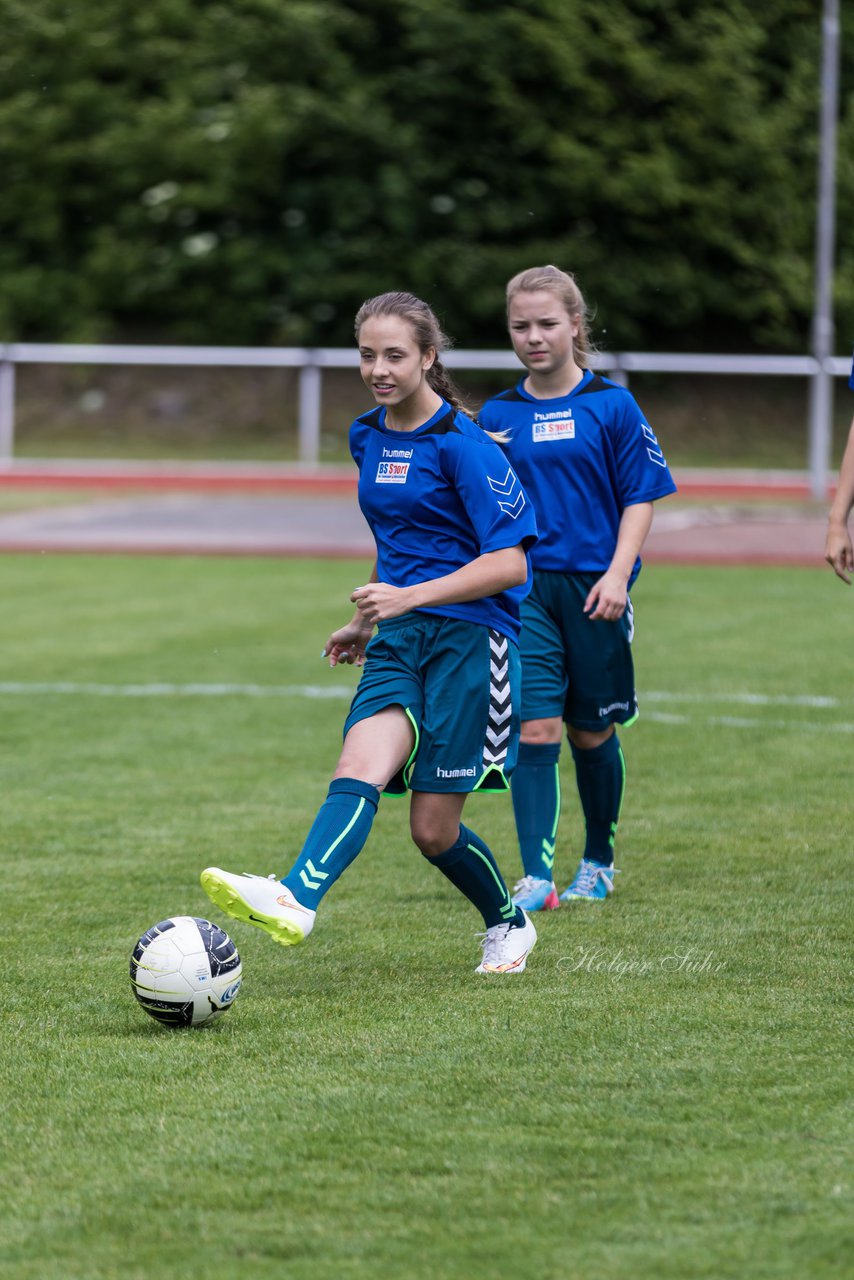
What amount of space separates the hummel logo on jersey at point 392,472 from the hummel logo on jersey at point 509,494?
0.73 ft

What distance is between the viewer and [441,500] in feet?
15.3

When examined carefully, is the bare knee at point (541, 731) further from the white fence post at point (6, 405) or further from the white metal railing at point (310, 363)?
the white fence post at point (6, 405)

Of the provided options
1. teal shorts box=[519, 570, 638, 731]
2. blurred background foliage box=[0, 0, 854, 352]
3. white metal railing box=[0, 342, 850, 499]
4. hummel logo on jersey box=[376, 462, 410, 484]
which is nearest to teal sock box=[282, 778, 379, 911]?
hummel logo on jersey box=[376, 462, 410, 484]

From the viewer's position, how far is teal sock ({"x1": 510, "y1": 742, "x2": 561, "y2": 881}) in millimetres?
5848

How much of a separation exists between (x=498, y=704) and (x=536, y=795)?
1.19 metres

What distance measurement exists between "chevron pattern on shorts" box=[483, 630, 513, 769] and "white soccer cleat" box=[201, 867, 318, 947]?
2.23ft

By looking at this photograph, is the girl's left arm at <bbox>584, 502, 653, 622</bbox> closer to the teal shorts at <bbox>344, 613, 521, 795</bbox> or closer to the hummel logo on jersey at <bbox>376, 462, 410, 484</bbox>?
the teal shorts at <bbox>344, 613, 521, 795</bbox>

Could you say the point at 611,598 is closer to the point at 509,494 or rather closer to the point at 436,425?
the point at 509,494

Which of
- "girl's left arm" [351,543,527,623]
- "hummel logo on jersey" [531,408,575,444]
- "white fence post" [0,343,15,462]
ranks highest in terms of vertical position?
"girl's left arm" [351,543,527,623]

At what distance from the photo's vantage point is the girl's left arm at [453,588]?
4.43 metres

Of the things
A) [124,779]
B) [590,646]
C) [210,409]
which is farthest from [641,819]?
[210,409]

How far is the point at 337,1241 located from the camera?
311 cm

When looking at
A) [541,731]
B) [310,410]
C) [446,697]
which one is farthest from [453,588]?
[310,410]

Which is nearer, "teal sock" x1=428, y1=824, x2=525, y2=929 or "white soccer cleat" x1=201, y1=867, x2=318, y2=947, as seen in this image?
"white soccer cleat" x1=201, y1=867, x2=318, y2=947
